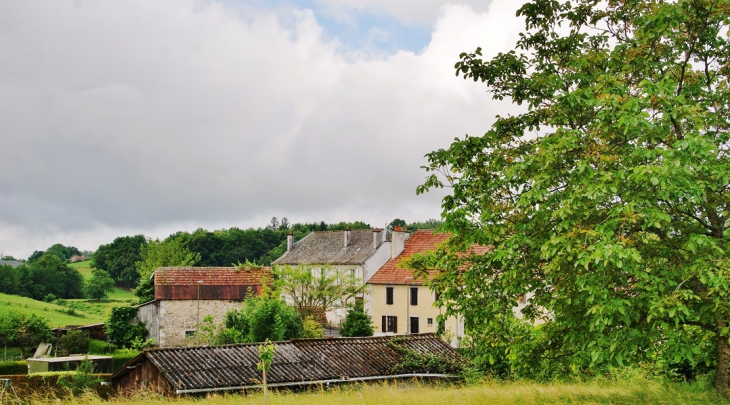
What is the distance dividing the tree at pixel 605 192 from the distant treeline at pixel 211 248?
10002 cm

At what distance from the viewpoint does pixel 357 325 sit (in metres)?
41.5

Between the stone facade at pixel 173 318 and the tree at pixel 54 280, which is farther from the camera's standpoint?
the tree at pixel 54 280

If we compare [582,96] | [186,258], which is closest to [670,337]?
[582,96]

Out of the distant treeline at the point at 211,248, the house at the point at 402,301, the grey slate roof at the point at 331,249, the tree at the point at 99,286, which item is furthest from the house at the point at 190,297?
the distant treeline at the point at 211,248

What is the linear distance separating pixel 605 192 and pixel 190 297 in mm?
38465

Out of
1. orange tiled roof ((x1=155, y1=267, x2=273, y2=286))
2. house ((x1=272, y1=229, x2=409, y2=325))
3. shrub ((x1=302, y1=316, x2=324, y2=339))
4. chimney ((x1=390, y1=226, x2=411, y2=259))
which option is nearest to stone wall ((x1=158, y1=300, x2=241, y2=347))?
orange tiled roof ((x1=155, y1=267, x2=273, y2=286))

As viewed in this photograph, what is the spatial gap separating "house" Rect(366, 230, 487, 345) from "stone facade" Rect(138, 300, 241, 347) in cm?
1259

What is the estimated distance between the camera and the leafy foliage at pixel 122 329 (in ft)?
144

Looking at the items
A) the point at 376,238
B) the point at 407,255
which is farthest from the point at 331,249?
the point at 407,255

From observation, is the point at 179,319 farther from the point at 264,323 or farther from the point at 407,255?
the point at 407,255

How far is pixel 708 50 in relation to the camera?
43.1 feet

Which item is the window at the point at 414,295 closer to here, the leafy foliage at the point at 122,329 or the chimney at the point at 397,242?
the chimney at the point at 397,242

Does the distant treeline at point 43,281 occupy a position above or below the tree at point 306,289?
above

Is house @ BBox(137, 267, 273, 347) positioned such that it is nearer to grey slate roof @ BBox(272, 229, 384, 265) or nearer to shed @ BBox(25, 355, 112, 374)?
shed @ BBox(25, 355, 112, 374)
